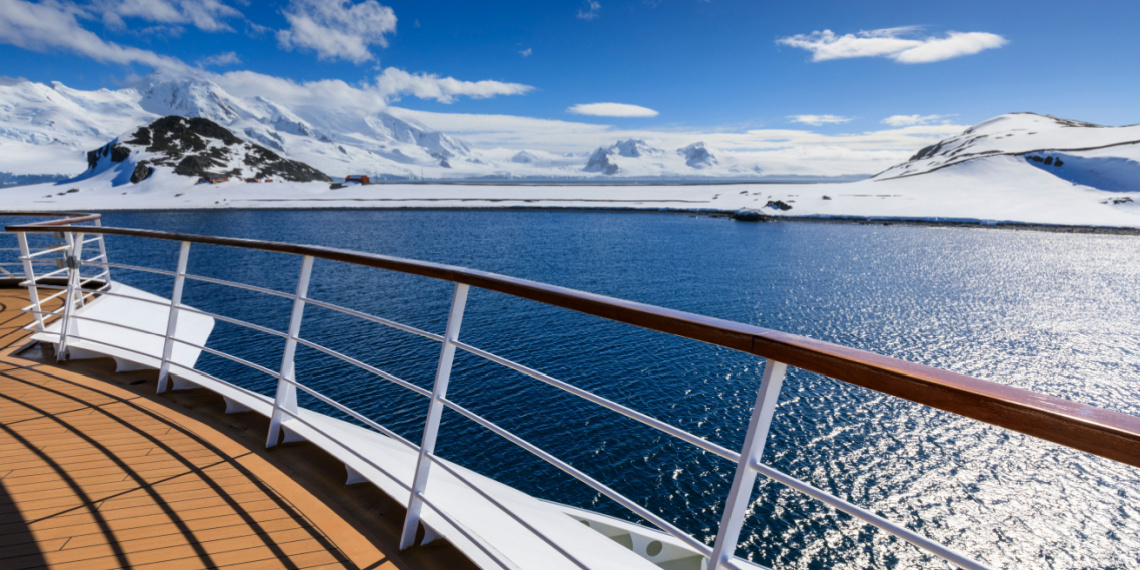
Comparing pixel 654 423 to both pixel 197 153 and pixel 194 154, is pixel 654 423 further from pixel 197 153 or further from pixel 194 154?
pixel 197 153

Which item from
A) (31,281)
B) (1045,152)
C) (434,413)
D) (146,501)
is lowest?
(146,501)

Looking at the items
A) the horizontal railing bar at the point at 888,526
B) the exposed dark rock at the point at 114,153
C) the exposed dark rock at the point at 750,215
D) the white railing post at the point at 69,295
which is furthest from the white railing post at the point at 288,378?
the exposed dark rock at the point at 114,153

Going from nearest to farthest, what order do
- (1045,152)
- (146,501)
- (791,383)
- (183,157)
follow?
(146,501)
(791,383)
(1045,152)
(183,157)

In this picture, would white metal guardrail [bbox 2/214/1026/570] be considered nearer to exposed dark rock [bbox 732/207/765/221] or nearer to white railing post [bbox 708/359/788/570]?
white railing post [bbox 708/359/788/570]

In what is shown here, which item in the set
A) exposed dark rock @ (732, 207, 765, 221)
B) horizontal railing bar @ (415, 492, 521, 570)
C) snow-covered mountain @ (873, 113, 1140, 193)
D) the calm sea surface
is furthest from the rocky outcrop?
snow-covered mountain @ (873, 113, 1140, 193)

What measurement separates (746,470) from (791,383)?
14899mm

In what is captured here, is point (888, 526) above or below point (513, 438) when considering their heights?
above

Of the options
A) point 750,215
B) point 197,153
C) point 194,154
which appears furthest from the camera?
point 197,153

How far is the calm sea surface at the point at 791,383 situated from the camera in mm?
9508

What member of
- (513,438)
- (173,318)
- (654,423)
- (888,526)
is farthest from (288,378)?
(888,526)

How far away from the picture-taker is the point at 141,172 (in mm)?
106875

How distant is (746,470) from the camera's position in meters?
1.34

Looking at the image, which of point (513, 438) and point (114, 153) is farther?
point (114, 153)

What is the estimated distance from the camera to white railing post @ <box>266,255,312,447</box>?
288 cm
